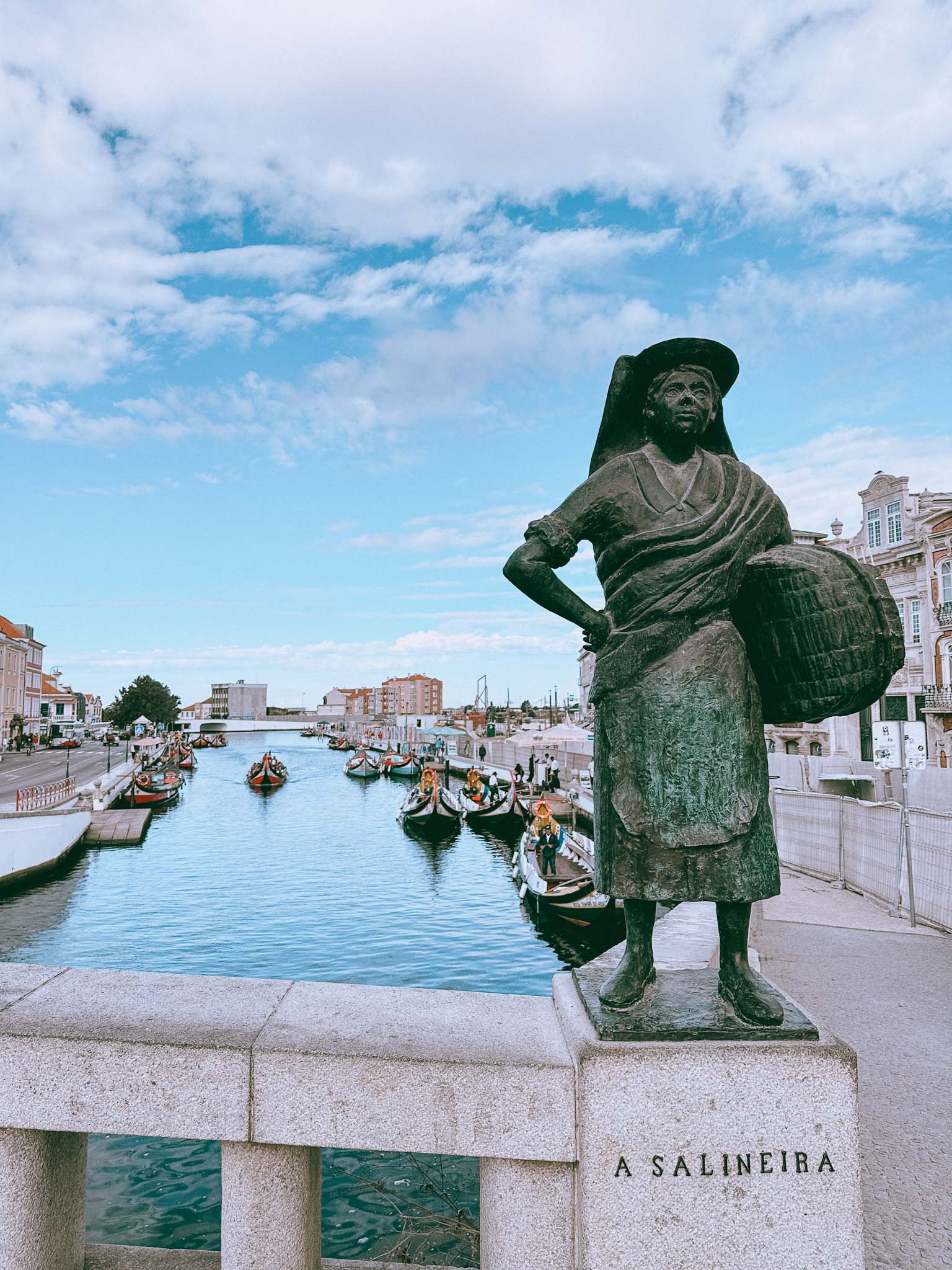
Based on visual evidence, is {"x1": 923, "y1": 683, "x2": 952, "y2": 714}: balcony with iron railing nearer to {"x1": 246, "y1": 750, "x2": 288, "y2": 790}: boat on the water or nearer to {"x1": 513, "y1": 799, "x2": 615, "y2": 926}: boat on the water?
{"x1": 513, "y1": 799, "x2": 615, "y2": 926}: boat on the water

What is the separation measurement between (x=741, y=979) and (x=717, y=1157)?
1.98 ft

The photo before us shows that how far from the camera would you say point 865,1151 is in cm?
440

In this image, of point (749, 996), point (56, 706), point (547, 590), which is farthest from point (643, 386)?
point (56, 706)

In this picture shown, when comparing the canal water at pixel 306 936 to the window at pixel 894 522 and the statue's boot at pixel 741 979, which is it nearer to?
the statue's boot at pixel 741 979

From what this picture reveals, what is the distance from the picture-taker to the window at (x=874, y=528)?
4144 centimetres

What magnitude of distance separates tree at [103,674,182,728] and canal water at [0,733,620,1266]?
70.7m

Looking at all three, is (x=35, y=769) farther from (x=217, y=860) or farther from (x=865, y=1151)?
(x=865, y=1151)

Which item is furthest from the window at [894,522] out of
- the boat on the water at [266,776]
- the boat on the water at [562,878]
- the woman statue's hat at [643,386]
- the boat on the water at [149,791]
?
the boat on the water at [266,776]

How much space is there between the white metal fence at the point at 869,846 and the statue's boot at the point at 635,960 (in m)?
7.08

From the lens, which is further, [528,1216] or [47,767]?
[47,767]

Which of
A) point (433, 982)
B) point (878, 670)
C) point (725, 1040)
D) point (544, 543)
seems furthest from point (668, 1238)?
point (433, 982)

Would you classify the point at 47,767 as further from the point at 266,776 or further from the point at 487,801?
the point at 487,801

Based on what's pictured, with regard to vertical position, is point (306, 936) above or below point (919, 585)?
below

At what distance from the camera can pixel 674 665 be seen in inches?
129
